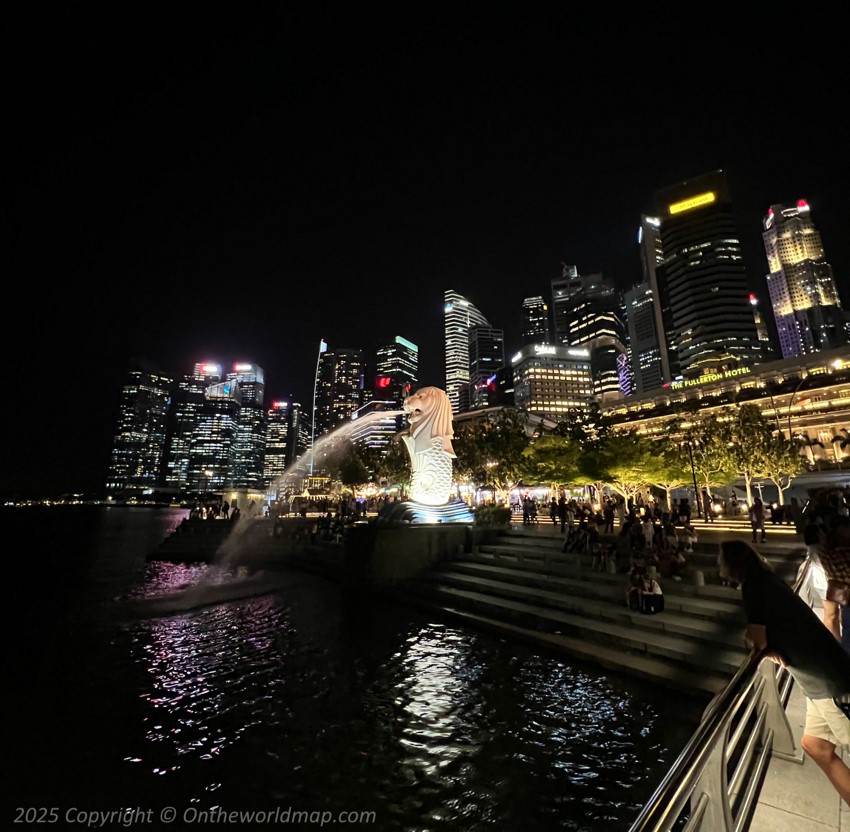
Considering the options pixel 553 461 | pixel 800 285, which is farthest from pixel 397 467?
pixel 800 285

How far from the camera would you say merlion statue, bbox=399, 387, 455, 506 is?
19.7 meters

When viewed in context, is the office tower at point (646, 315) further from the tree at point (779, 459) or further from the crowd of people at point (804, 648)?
the crowd of people at point (804, 648)

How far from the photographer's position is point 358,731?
6.79 m

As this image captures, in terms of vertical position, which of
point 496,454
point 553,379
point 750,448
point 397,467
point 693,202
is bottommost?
point 750,448

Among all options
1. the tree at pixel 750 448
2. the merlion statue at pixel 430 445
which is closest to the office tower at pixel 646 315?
the tree at pixel 750 448

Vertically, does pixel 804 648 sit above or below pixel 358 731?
above

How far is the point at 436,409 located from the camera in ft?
67.7

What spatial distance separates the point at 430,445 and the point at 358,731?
1384 cm

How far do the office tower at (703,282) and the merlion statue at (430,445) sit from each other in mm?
114441

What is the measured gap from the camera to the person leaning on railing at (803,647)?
108 inches

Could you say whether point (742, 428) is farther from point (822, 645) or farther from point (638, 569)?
point (822, 645)

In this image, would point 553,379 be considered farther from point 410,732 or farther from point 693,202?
point 410,732

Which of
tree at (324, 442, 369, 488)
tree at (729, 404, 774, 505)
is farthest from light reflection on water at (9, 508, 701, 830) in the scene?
tree at (324, 442, 369, 488)

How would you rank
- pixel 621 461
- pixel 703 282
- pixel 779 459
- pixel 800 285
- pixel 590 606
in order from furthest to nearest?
pixel 800 285
pixel 703 282
pixel 779 459
pixel 621 461
pixel 590 606
